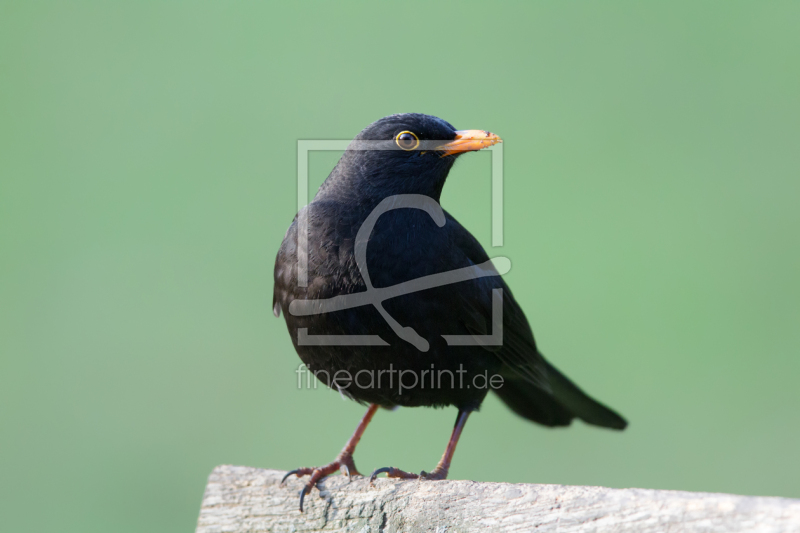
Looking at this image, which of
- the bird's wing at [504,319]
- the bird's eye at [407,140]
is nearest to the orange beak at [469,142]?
the bird's eye at [407,140]

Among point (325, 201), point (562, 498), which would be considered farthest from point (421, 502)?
point (325, 201)

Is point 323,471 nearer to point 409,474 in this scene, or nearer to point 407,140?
point 409,474

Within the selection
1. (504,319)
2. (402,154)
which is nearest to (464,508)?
(504,319)

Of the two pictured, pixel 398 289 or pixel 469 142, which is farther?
pixel 469 142

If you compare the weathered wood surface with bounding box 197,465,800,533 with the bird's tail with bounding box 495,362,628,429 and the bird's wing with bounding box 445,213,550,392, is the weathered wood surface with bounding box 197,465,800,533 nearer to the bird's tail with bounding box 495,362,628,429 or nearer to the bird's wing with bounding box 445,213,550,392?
the bird's wing with bounding box 445,213,550,392

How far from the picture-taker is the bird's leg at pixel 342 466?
3.46 metres

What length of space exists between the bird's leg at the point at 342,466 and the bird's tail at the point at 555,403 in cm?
89

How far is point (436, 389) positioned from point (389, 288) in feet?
2.11

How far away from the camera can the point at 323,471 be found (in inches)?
143

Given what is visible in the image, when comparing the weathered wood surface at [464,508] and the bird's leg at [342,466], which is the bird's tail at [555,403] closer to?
the bird's leg at [342,466]

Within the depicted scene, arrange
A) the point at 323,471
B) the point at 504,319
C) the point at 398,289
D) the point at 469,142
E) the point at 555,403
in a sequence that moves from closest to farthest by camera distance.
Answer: the point at 398,289
the point at 323,471
the point at 469,142
the point at 504,319
the point at 555,403

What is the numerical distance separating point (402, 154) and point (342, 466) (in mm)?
1766

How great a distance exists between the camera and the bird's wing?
376cm

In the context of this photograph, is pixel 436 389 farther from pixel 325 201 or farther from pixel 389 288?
pixel 325 201
